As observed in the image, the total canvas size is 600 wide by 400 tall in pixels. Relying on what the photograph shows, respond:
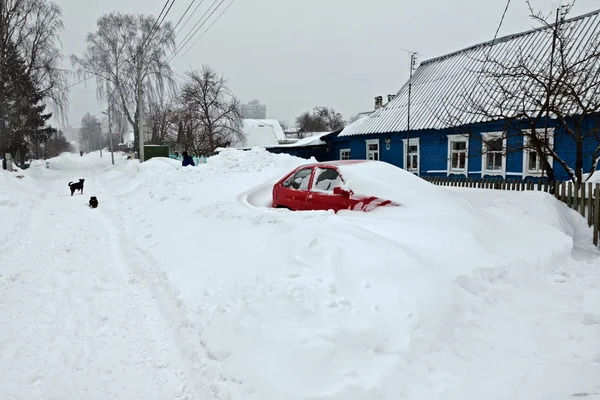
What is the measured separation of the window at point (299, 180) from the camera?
723 centimetres

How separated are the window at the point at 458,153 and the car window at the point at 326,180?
11105 mm

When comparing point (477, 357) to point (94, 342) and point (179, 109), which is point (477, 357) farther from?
point (179, 109)

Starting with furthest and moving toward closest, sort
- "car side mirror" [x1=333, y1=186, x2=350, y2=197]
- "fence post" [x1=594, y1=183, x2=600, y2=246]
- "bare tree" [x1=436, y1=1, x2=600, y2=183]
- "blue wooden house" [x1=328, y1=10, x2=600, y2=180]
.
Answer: "blue wooden house" [x1=328, y1=10, x2=600, y2=180] < "bare tree" [x1=436, y1=1, x2=600, y2=183] < "fence post" [x1=594, y1=183, x2=600, y2=246] < "car side mirror" [x1=333, y1=186, x2=350, y2=197]

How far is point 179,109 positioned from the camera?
3619 centimetres

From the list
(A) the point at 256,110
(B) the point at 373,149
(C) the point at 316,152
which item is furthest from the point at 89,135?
(B) the point at 373,149

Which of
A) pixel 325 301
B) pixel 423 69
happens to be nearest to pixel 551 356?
pixel 325 301

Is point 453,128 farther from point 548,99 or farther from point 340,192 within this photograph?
point 340,192

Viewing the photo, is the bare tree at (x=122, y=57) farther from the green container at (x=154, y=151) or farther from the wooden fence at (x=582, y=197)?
the wooden fence at (x=582, y=197)

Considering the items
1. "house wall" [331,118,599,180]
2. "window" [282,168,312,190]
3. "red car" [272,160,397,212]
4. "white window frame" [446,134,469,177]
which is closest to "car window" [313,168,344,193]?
"red car" [272,160,397,212]

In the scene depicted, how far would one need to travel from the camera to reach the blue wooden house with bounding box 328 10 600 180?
1405 centimetres

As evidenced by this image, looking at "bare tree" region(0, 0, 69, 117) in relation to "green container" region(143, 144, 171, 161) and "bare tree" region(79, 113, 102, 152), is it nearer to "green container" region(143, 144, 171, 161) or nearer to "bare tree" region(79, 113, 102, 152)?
"green container" region(143, 144, 171, 161)

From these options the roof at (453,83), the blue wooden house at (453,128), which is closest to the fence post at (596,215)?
the blue wooden house at (453,128)

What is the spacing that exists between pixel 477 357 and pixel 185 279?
11.5ft

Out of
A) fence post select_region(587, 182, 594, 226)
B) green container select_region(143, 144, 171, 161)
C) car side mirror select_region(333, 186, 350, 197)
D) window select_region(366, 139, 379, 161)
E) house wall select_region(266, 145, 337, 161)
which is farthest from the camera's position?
green container select_region(143, 144, 171, 161)
